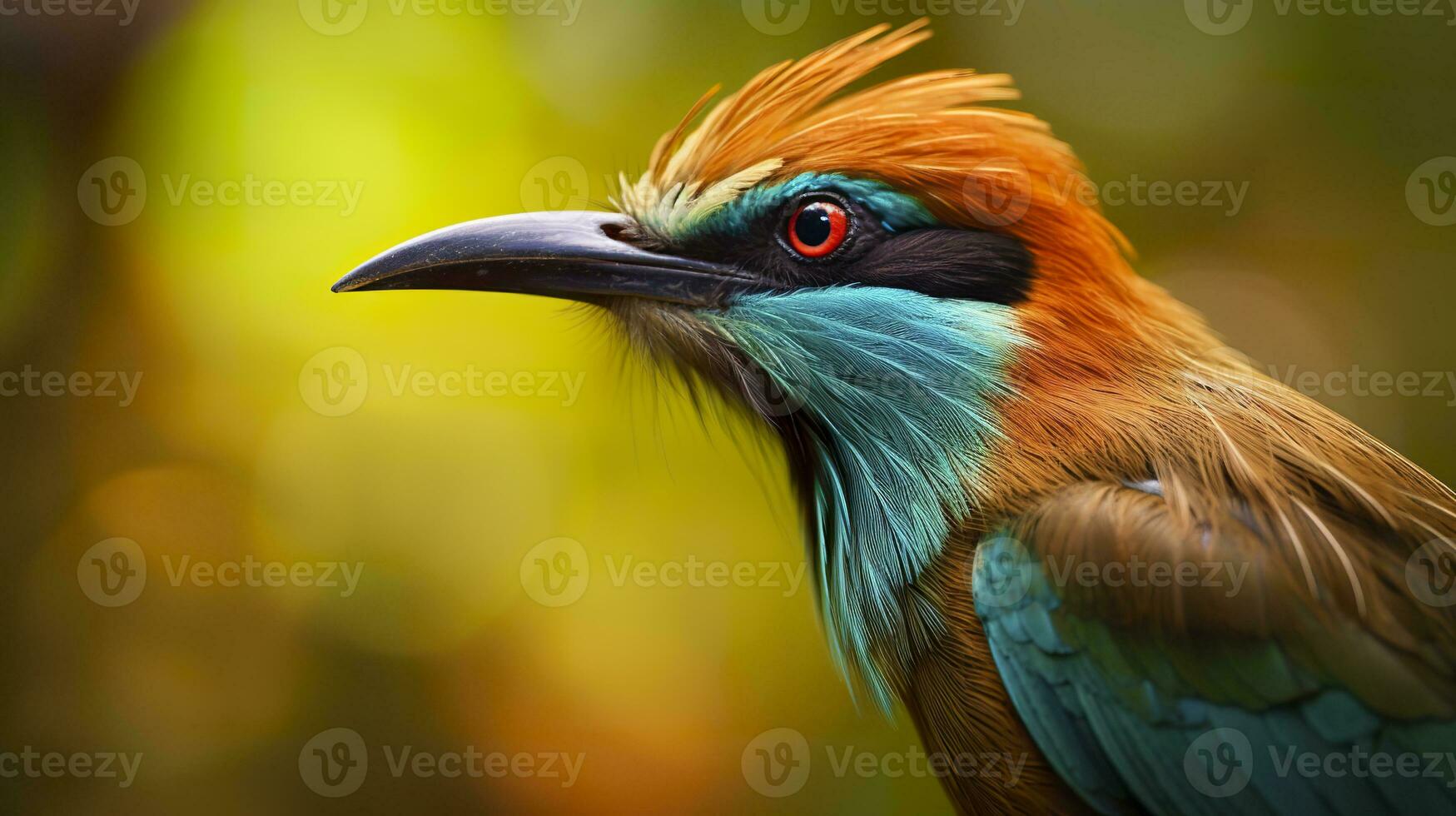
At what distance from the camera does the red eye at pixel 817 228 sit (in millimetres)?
2711


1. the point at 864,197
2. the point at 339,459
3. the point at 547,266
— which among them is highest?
the point at 864,197

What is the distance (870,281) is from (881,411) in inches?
13.5

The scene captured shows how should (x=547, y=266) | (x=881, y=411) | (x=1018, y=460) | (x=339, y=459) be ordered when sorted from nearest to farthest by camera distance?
(x=1018, y=460), (x=881, y=411), (x=547, y=266), (x=339, y=459)

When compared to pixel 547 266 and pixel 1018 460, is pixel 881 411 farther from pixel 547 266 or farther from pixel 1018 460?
pixel 547 266

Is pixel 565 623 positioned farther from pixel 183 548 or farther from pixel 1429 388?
pixel 1429 388

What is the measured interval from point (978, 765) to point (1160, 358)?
1111 millimetres

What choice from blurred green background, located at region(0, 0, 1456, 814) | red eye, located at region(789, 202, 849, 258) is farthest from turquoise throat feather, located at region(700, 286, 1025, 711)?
blurred green background, located at region(0, 0, 1456, 814)

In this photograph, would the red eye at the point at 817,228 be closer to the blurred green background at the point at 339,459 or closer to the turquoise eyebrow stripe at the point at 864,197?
the turquoise eyebrow stripe at the point at 864,197

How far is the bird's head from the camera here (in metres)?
2.59

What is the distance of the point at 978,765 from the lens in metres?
2.42

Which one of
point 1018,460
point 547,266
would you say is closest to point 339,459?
point 547,266

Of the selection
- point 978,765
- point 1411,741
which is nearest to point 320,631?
point 978,765

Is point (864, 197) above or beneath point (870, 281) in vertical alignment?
above

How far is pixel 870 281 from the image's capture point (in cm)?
271
